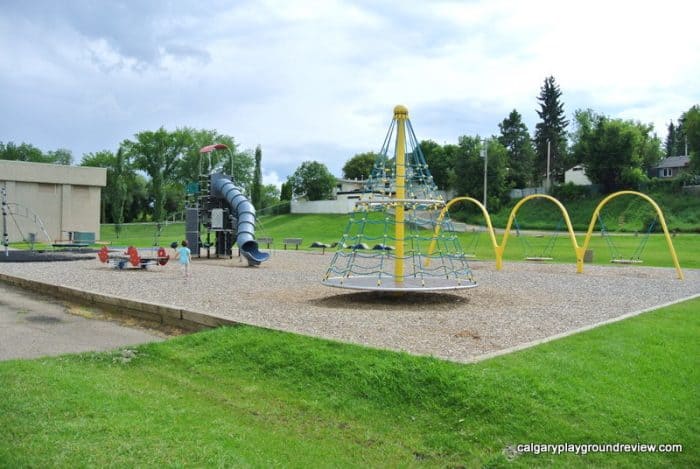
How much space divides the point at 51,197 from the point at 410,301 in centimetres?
4027

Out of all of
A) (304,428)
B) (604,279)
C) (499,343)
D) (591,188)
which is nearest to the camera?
(304,428)

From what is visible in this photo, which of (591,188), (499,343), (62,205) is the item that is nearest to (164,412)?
(499,343)

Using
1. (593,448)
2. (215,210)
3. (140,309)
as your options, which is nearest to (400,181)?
(140,309)

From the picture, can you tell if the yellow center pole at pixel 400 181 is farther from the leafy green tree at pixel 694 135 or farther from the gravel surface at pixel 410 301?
the leafy green tree at pixel 694 135

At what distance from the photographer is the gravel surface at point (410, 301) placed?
8789 mm

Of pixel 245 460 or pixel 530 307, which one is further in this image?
pixel 530 307

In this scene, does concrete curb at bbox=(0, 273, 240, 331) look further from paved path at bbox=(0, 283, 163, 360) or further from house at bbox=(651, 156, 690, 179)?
house at bbox=(651, 156, 690, 179)

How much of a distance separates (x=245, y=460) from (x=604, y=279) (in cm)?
1592

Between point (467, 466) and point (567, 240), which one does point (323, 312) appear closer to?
point (467, 466)

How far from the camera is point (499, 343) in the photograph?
8.20m

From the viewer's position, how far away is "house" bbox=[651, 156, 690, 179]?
76.2 m

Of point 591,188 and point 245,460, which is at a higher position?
point 591,188

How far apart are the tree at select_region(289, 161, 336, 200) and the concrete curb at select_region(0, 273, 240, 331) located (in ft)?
217

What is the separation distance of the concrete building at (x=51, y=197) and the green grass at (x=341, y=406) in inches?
1587
